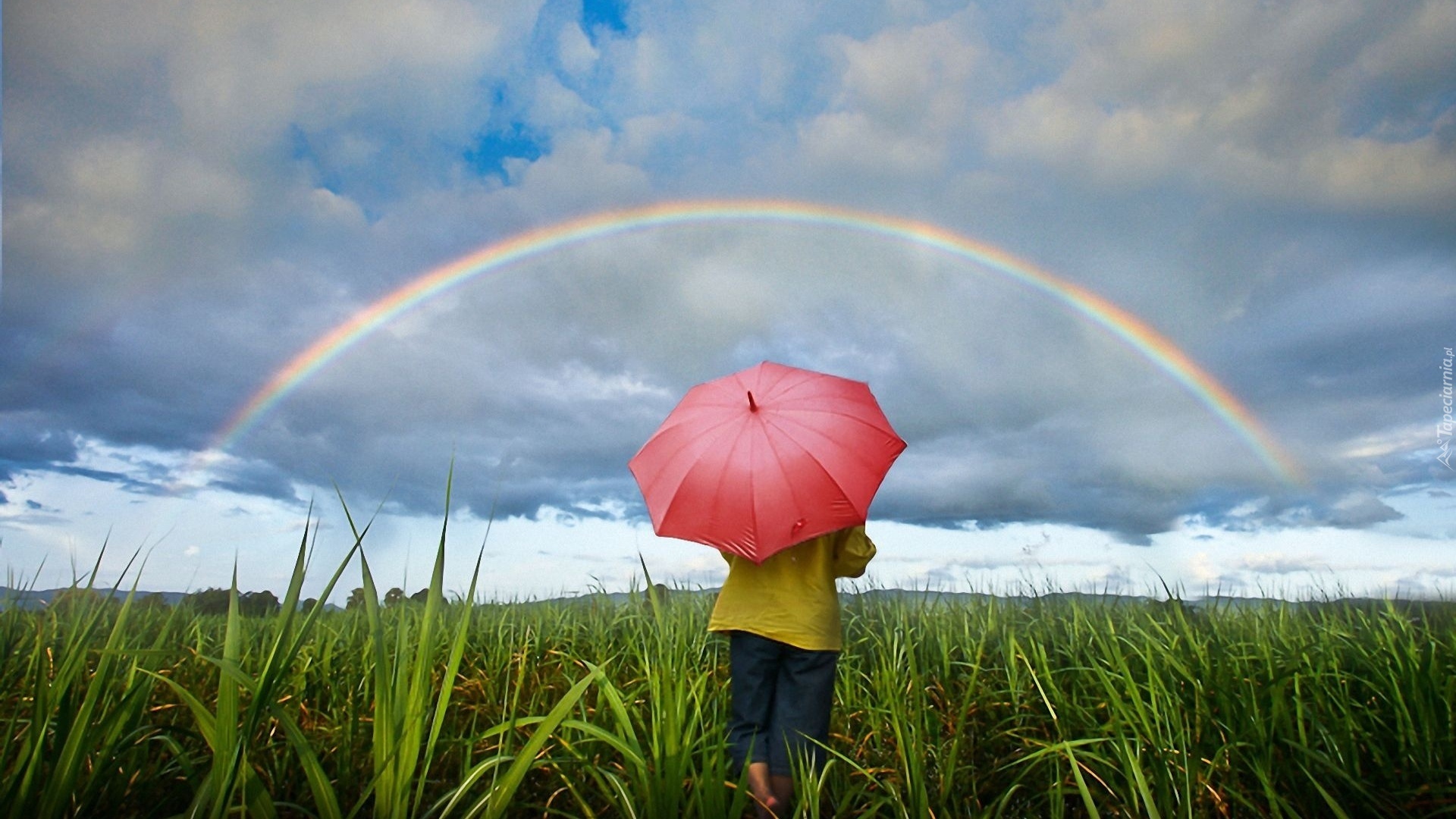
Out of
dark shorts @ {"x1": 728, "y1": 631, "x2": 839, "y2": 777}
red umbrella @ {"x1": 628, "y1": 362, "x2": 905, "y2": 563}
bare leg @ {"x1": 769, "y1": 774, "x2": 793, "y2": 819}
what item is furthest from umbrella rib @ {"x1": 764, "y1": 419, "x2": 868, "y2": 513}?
bare leg @ {"x1": 769, "y1": 774, "x2": 793, "y2": 819}

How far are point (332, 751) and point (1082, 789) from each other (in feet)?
10.9

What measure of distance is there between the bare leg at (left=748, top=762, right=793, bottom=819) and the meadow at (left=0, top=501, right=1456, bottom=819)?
214mm

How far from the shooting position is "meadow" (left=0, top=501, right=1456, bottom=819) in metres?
3.16

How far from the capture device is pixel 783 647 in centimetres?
503

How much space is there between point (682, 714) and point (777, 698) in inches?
A: 51.7

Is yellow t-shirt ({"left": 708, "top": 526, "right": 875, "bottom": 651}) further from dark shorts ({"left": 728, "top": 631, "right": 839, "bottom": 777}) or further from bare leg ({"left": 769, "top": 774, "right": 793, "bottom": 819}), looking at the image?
bare leg ({"left": 769, "top": 774, "right": 793, "bottom": 819})

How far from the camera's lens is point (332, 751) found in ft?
14.5

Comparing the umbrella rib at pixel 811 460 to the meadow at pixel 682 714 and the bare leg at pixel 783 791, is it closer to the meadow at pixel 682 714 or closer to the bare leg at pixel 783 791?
the meadow at pixel 682 714

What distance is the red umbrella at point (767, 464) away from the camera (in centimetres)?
471

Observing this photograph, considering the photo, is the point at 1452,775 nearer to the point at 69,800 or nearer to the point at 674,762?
the point at 674,762

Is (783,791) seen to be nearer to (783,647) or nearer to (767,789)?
(767,789)

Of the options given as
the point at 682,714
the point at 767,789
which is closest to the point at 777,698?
the point at 767,789

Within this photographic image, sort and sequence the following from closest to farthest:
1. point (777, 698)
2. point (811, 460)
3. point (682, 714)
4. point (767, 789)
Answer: point (682, 714), point (811, 460), point (767, 789), point (777, 698)

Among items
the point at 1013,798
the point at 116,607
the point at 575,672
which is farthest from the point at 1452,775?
the point at 116,607
